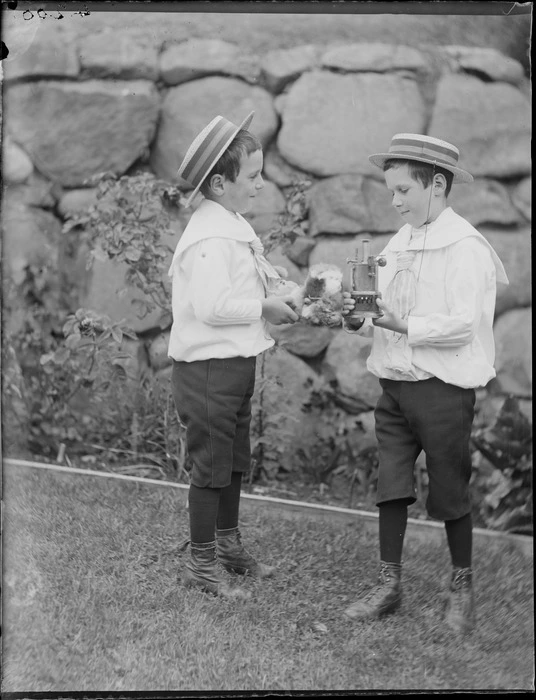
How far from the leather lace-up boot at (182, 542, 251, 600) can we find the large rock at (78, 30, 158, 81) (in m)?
1.57

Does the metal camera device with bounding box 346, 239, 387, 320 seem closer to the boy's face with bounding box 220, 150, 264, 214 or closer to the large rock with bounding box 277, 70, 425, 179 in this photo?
the boy's face with bounding box 220, 150, 264, 214

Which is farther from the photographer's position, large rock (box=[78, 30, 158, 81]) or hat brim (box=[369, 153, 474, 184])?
large rock (box=[78, 30, 158, 81])

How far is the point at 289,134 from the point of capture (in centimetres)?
347

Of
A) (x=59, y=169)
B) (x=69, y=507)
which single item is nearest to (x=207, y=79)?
(x=59, y=169)

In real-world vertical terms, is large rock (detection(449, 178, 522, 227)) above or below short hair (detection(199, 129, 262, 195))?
below

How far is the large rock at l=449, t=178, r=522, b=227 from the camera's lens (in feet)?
11.2

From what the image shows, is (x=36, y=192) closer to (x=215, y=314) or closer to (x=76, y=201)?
(x=76, y=201)

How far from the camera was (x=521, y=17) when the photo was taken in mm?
3039

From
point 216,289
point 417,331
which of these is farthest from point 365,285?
point 216,289

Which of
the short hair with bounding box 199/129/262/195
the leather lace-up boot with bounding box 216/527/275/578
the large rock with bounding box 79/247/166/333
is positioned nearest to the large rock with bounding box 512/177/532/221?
the short hair with bounding box 199/129/262/195

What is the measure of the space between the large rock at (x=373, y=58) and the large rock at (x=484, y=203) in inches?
17.8

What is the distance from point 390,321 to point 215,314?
503mm

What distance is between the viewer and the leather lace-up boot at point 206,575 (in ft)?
9.93

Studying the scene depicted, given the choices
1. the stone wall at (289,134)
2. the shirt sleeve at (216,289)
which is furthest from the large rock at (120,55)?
the shirt sleeve at (216,289)
